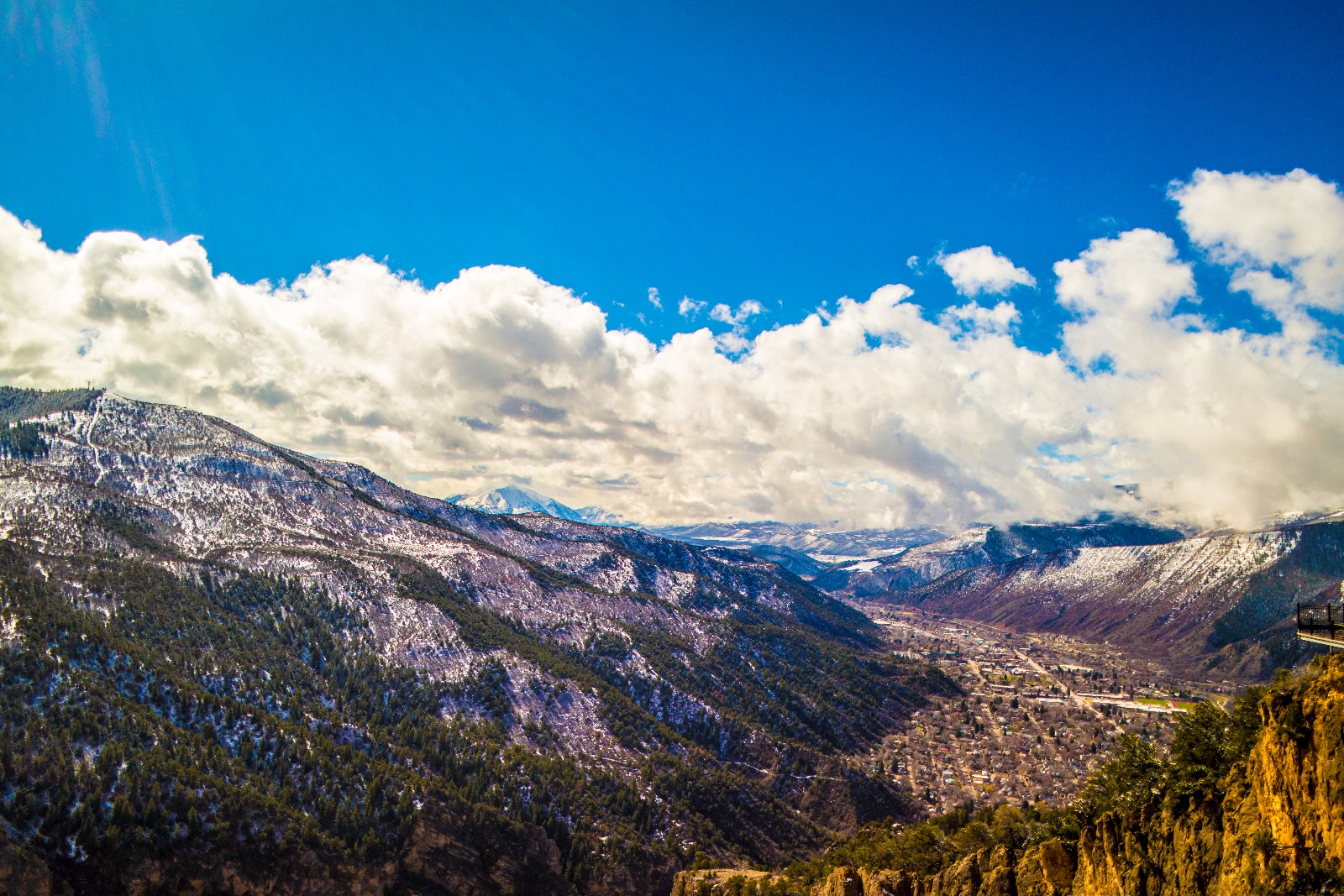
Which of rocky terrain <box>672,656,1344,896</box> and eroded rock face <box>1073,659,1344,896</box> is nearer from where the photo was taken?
eroded rock face <box>1073,659,1344,896</box>

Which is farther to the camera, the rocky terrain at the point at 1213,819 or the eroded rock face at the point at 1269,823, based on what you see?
the rocky terrain at the point at 1213,819

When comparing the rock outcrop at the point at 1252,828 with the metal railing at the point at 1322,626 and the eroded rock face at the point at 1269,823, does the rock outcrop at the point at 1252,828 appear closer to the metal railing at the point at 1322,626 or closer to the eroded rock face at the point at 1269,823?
the eroded rock face at the point at 1269,823

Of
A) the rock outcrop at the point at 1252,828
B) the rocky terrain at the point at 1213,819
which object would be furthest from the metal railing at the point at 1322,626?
the rocky terrain at the point at 1213,819

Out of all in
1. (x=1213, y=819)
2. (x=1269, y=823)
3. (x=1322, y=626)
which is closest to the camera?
(x=1269, y=823)

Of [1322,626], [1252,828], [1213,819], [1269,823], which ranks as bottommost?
[1213,819]

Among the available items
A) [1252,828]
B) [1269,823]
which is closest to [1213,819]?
[1252,828]

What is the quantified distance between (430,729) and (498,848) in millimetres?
47691

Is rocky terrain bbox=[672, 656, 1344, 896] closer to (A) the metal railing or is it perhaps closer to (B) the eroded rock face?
(B) the eroded rock face

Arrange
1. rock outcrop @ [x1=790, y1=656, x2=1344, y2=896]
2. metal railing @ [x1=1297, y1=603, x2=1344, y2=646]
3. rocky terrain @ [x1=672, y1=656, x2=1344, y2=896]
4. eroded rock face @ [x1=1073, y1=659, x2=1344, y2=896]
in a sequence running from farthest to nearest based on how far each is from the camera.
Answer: metal railing @ [x1=1297, y1=603, x2=1344, y2=646] < rocky terrain @ [x1=672, y1=656, x2=1344, y2=896] < rock outcrop @ [x1=790, y1=656, x2=1344, y2=896] < eroded rock face @ [x1=1073, y1=659, x2=1344, y2=896]

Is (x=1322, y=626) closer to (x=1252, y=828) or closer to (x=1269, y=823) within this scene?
(x=1269, y=823)

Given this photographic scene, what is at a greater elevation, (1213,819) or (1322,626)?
(1322,626)

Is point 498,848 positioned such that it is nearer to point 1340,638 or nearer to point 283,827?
point 283,827

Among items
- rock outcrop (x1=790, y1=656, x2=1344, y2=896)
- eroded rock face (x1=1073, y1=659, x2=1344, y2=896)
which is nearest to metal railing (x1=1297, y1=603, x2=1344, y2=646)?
rock outcrop (x1=790, y1=656, x2=1344, y2=896)

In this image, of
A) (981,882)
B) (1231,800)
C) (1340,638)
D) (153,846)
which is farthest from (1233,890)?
(153,846)
